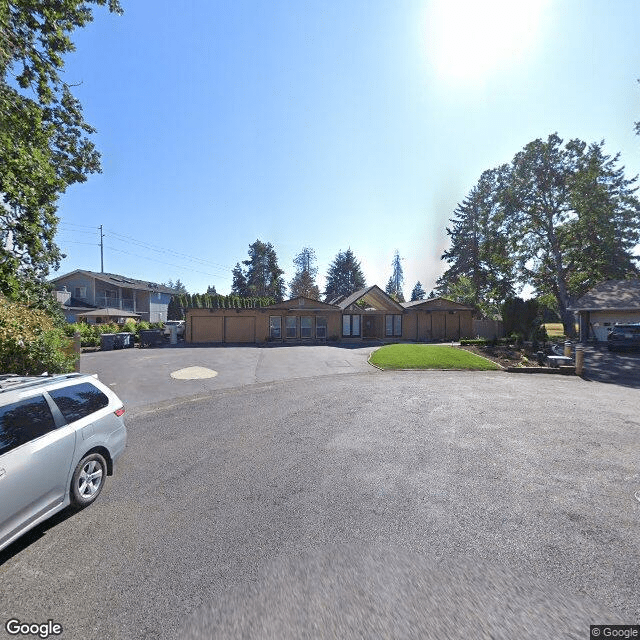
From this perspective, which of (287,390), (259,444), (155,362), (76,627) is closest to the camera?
(76,627)

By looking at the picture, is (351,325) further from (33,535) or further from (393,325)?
(33,535)

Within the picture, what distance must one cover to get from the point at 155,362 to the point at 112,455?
1335 centimetres

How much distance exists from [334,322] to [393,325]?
5671 millimetres

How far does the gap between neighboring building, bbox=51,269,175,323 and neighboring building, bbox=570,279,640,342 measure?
44.5m

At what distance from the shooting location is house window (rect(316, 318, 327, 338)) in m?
28.7

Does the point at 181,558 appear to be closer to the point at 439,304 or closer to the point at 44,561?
the point at 44,561

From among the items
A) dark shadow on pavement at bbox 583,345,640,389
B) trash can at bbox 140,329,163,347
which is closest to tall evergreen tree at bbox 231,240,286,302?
trash can at bbox 140,329,163,347

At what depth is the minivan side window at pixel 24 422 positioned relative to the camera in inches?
127

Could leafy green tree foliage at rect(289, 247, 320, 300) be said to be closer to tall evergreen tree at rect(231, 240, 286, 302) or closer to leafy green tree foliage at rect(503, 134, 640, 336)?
tall evergreen tree at rect(231, 240, 286, 302)

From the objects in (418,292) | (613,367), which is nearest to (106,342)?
(613,367)

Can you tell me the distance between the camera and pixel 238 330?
2814cm

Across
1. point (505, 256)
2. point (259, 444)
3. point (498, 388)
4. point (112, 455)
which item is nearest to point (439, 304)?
point (505, 256)

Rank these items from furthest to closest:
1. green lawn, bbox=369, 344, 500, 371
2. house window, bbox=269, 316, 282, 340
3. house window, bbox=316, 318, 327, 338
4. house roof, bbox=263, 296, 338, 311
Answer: house window, bbox=316, 318, 327, 338
house window, bbox=269, 316, 282, 340
house roof, bbox=263, 296, 338, 311
green lawn, bbox=369, 344, 500, 371

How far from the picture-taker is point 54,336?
28.2 ft
